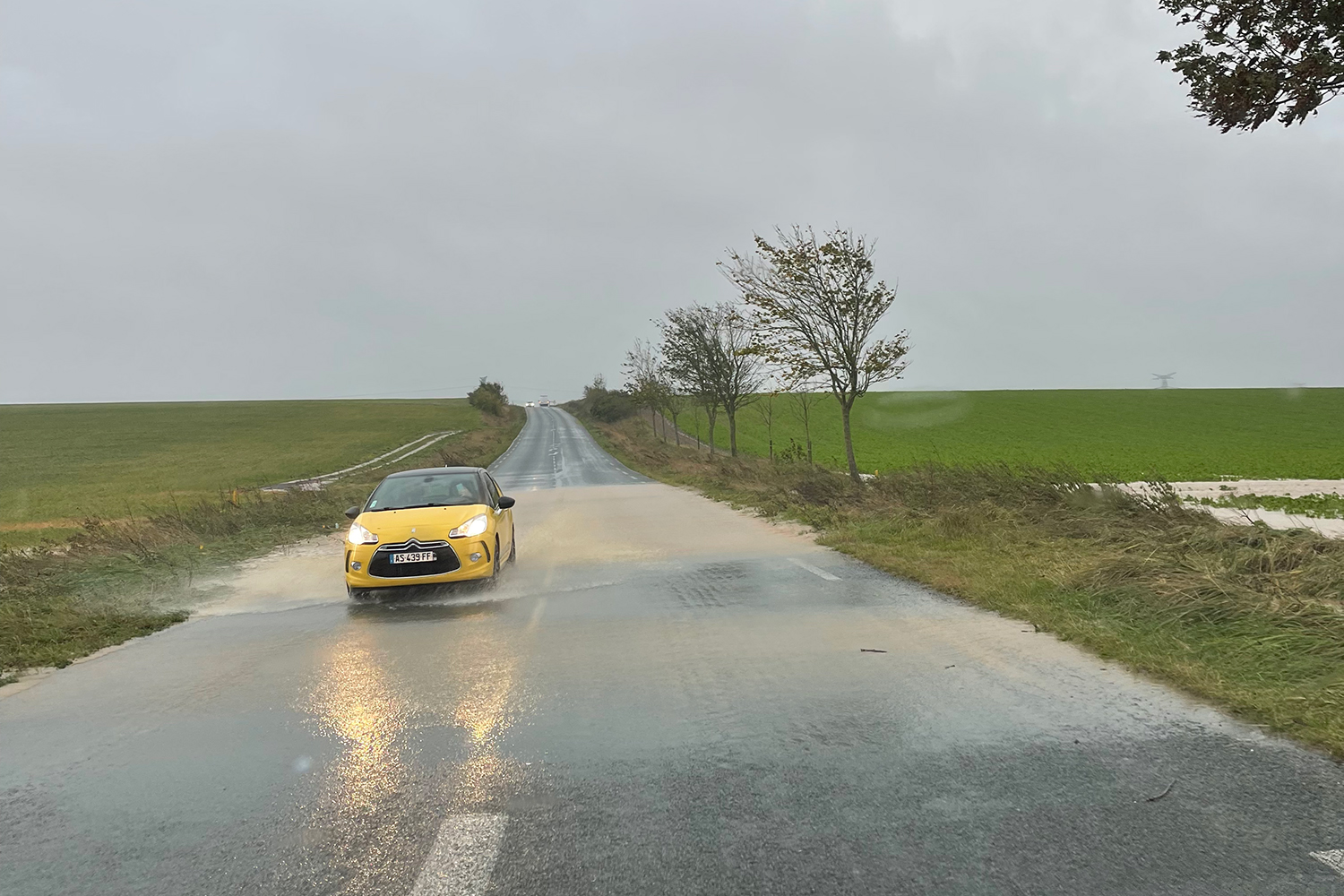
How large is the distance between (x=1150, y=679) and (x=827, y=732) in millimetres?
2414

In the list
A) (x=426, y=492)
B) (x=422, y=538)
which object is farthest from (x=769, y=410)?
(x=422, y=538)

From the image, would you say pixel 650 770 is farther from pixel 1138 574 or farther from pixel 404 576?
pixel 404 576

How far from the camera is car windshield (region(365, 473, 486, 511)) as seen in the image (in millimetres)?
11102

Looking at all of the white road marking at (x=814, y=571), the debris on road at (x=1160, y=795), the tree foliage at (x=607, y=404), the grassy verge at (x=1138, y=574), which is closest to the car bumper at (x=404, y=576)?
the white road marking at (x=814, y=571)

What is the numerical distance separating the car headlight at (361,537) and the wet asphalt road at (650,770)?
2027 mm

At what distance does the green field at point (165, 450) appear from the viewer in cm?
3102

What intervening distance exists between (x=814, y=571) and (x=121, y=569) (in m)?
9.53

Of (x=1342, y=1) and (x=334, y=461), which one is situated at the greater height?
(x=1342, y=1)

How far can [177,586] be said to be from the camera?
1116 centimetres

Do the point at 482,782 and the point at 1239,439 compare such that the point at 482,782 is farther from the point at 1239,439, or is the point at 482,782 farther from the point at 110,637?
the point at 1239,439

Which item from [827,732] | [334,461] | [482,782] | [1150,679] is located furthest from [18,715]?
[334,461]

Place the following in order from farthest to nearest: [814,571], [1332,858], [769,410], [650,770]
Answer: [769,410]
[814,571]
[650,770]
[1332,858]

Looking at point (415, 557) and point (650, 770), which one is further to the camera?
point (415, 557)

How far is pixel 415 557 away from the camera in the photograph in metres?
9.72
